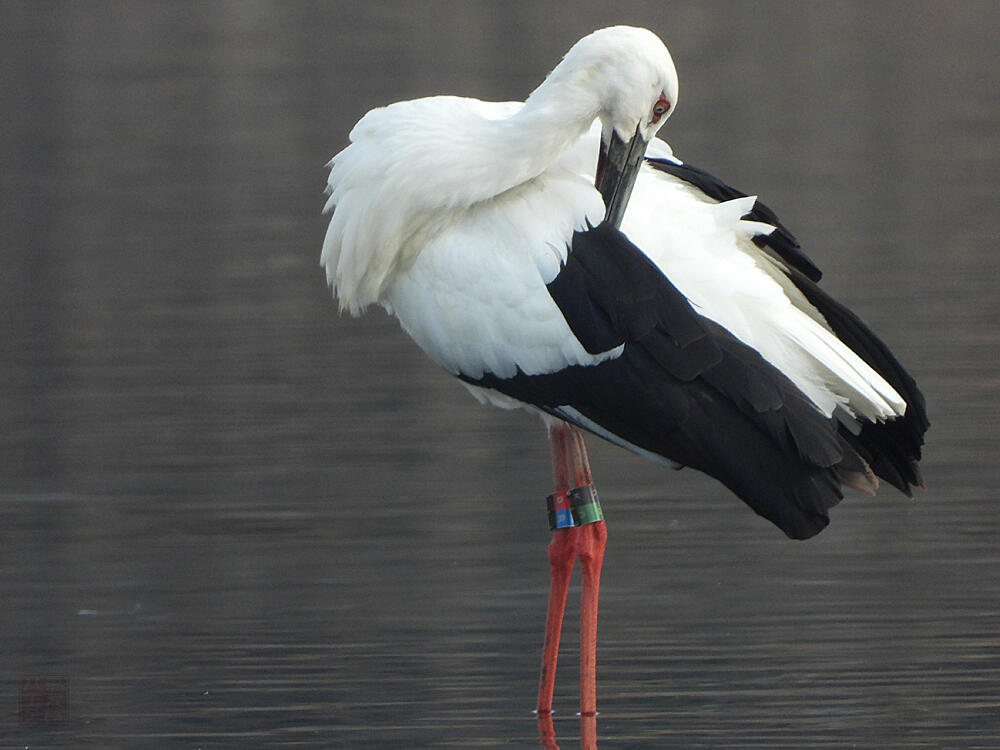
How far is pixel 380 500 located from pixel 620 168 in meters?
2.14

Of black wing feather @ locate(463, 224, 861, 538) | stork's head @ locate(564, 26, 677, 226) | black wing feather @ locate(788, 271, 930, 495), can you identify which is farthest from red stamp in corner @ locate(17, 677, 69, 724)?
black wing feather @ locate(788, 271, 930, 495)

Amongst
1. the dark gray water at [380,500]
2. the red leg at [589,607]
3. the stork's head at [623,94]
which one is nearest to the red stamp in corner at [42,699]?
the dark gray water at [380,500]

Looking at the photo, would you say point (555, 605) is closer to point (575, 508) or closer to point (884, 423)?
point (575, 508)

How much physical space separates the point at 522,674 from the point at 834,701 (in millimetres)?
925

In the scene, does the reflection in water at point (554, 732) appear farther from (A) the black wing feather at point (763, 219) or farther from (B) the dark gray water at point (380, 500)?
(A) the black wing feather at point (763, 219)

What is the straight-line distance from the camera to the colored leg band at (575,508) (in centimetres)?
627

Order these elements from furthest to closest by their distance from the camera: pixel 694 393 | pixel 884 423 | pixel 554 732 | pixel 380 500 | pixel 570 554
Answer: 1. pixel 380 500
2. pixel 570 554
3. pixel 884 423
4. pixel 554 732
5. pixel 694 393

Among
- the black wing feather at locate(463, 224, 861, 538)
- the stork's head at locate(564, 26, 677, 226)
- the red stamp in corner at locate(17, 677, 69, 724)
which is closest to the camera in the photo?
the black wing feather at locate(463, 224, 861, 538)

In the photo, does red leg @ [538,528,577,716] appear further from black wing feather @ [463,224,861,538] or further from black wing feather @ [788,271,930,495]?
black wing feather @ [788,271,930,495]

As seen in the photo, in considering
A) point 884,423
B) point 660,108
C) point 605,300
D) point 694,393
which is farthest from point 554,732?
point 660,108

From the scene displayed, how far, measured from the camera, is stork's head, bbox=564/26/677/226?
5961mm

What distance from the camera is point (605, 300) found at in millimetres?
5801

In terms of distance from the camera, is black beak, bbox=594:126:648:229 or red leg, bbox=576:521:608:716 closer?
red leg, bbox=576:521:608:716

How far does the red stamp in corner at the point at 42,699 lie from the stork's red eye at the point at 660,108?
2.31m
